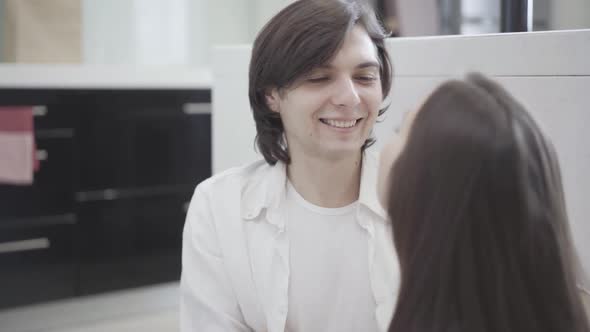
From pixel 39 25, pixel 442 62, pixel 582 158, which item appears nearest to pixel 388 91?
pixel 442 62

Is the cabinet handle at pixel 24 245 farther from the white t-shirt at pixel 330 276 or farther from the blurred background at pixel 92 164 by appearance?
the white t-shirt at pixel 330 276

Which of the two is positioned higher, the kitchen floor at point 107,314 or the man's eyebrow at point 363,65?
the man's eyebrow at point 363,65

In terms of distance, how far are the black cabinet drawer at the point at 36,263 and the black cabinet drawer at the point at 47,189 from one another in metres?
0.07

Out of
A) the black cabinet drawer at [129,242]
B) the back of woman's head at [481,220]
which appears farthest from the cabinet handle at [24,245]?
the back of woman's head at [481,220]

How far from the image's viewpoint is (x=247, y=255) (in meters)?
1.31

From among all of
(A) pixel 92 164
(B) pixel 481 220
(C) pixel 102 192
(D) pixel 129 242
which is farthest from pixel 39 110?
(B) pixel 481 220

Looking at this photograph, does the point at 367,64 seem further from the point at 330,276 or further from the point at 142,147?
the point at 142,147

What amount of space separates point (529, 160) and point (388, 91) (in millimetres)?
782

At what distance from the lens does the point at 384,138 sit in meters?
1.62

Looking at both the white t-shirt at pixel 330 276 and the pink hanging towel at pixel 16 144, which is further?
the pink hanging towel at pixel 16 144

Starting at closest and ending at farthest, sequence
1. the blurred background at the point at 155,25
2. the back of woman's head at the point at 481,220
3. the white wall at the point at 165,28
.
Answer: the back of woman's head at the point at 481,220
the blurred background at the point at 155,25
the white wall at the point at 165,28

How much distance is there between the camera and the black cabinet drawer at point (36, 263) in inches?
105

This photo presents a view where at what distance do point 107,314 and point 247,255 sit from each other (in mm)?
1833

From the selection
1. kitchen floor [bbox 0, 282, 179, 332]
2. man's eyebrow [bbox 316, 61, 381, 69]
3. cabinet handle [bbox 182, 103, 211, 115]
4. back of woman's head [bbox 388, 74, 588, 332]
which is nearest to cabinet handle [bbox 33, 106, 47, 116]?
cabinet handle [bbox 182, 103, 211, 115]
